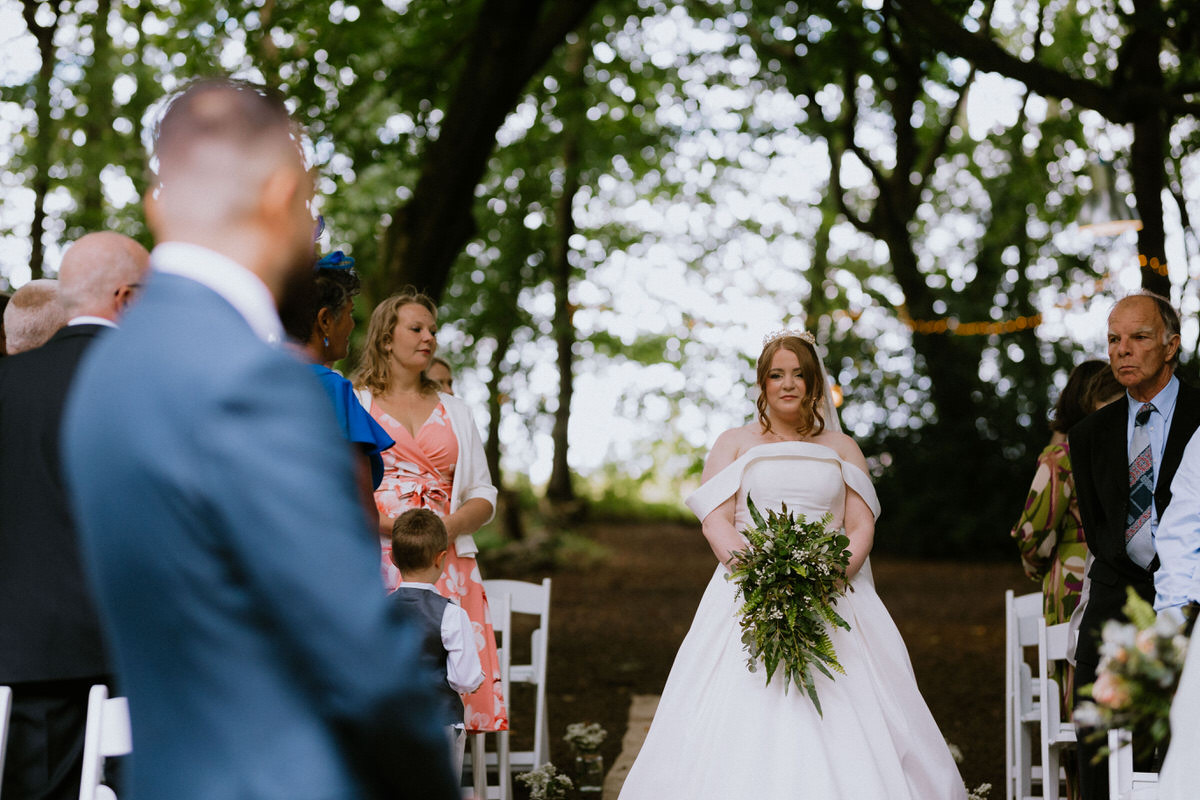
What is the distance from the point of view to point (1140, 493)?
456cm

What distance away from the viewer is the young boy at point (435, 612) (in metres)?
3.97

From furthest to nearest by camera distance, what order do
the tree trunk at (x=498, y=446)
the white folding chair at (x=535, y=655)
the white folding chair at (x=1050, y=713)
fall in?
the tree trunk at (x=498, y=446) → the white folding chair at (x=535, y=655) → the white folding chair at (x=1050, y=713)

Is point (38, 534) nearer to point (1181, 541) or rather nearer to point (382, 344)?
point (382, 344)

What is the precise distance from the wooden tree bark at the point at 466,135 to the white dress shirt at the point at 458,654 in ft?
17.5

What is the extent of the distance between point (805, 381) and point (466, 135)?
486cm

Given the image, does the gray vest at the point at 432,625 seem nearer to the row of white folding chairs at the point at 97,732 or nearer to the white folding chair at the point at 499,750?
the white folding chair at the point at 499,750

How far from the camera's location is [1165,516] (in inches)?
147

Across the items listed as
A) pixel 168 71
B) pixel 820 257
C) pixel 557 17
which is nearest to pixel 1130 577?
pixel 557 17

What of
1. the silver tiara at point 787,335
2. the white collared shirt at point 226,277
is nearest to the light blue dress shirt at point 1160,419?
the silver tiara at point 787,335

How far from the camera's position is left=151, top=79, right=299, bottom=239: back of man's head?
153cm

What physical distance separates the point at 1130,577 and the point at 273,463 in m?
4.11

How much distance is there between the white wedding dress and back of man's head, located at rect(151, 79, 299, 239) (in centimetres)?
364

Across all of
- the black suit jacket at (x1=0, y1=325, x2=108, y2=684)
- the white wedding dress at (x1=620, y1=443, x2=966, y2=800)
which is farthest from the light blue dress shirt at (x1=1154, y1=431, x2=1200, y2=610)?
the black suit jacket at (x1=0, y1=325, x2=108, y2=684)

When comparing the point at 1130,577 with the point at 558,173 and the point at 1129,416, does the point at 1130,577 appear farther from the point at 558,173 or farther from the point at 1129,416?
the point at 558,173
